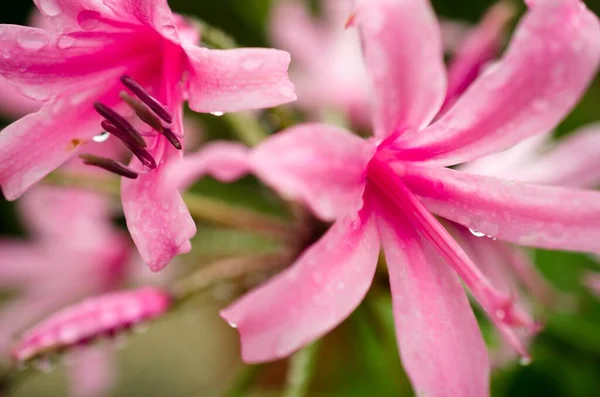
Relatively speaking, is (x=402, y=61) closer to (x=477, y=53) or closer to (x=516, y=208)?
(x=516, y=208)

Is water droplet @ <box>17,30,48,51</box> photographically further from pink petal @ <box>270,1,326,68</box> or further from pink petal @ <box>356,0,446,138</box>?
pink petal @ <box>270,1,326,68</box>

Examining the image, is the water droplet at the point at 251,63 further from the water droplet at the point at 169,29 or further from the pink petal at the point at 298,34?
the pink petal at the point at 298,34

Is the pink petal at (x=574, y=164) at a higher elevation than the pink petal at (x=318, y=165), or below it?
below

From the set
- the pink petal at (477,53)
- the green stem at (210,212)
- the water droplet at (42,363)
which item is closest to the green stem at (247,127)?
the green stem at (210,212)

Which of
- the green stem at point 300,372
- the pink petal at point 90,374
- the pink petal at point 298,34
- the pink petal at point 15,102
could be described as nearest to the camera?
the green stem at point 300,372

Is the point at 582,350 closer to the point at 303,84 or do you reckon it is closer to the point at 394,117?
the point at 303,84

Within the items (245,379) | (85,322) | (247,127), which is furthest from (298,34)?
(85,322)

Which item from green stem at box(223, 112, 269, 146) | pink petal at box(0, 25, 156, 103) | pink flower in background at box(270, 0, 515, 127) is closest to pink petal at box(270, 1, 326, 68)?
pink flower in background at box(270, 0, 515, 127)
